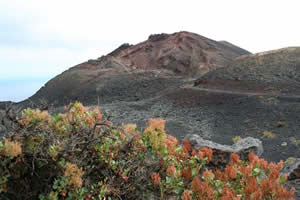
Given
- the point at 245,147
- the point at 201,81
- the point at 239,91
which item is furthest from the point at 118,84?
the point at 245,147

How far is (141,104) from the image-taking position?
1616 cm

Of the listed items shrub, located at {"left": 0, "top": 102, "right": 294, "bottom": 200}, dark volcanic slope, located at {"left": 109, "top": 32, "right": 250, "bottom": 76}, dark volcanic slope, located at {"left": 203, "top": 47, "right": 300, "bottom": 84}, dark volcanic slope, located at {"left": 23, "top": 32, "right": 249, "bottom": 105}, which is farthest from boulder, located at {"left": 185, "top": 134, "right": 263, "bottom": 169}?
dark volcanic slope, located at {"left": 109, "top": 32, "right": 250, "bottom": 76}

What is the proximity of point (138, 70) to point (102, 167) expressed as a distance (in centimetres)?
2704

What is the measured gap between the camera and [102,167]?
1959mm

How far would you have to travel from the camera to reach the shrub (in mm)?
1617

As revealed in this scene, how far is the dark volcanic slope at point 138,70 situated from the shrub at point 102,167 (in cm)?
1860

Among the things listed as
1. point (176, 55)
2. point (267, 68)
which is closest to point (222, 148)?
point (267, 68)

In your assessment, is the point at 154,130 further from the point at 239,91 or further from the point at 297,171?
the point at 239,91

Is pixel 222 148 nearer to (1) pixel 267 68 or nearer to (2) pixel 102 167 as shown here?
(2) pixel 102 167

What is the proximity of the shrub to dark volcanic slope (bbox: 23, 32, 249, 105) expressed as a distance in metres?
18.6

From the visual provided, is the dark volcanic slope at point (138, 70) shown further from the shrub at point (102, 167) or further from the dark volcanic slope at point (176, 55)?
the shrub at point (102, 167)

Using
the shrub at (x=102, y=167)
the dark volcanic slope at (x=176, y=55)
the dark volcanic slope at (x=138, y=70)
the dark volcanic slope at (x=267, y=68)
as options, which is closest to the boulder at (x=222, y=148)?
the shrub at (x=102, y=167)

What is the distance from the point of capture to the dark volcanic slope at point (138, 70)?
23.1m

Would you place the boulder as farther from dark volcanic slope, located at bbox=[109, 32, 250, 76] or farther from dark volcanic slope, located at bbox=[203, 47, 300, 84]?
dark volcanic slope, located at bbox=[109, 32, 250, 76]
